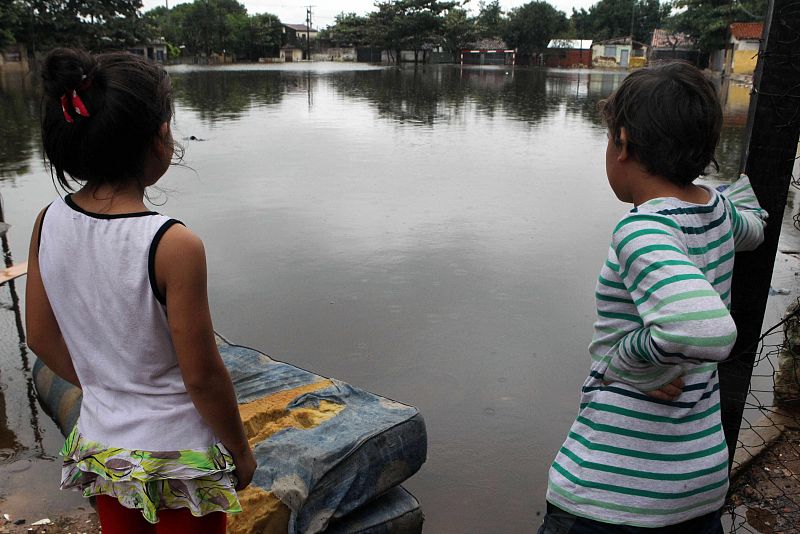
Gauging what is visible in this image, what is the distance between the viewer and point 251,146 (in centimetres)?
1130

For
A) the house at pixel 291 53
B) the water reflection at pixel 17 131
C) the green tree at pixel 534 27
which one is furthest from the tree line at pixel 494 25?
the water reflection at pixel 17 131

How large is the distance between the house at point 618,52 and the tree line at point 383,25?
3.19 metres

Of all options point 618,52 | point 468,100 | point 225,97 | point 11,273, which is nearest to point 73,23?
point 225,97

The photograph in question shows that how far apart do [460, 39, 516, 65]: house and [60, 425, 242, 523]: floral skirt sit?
62.9 m

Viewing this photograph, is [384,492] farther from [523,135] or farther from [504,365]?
[523,135]

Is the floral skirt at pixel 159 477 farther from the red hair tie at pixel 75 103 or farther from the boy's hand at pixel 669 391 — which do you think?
the boy's hand at pixel 669 391

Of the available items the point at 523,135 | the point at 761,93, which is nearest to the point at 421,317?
the point at 761,93

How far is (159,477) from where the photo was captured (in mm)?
1328

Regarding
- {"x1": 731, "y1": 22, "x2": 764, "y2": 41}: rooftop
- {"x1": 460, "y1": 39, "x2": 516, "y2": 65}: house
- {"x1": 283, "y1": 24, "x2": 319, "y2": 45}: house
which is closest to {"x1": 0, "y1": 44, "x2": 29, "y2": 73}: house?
{"x1": 731, "y1": 22, "x2": 764, "y2": 41}: rooftop

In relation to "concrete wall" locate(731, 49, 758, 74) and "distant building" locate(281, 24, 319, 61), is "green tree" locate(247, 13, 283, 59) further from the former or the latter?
"concrete wall" locate(731, 49, 758, 74)

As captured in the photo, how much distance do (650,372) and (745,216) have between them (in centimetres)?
54

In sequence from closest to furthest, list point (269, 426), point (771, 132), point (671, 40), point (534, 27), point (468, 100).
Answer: point (771, 132)
point (269, 426)
point (468, 100)
point (671, 40)
point (534, 27)

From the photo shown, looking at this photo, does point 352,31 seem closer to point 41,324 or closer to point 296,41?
point 296,41

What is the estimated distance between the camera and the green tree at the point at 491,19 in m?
63.3
